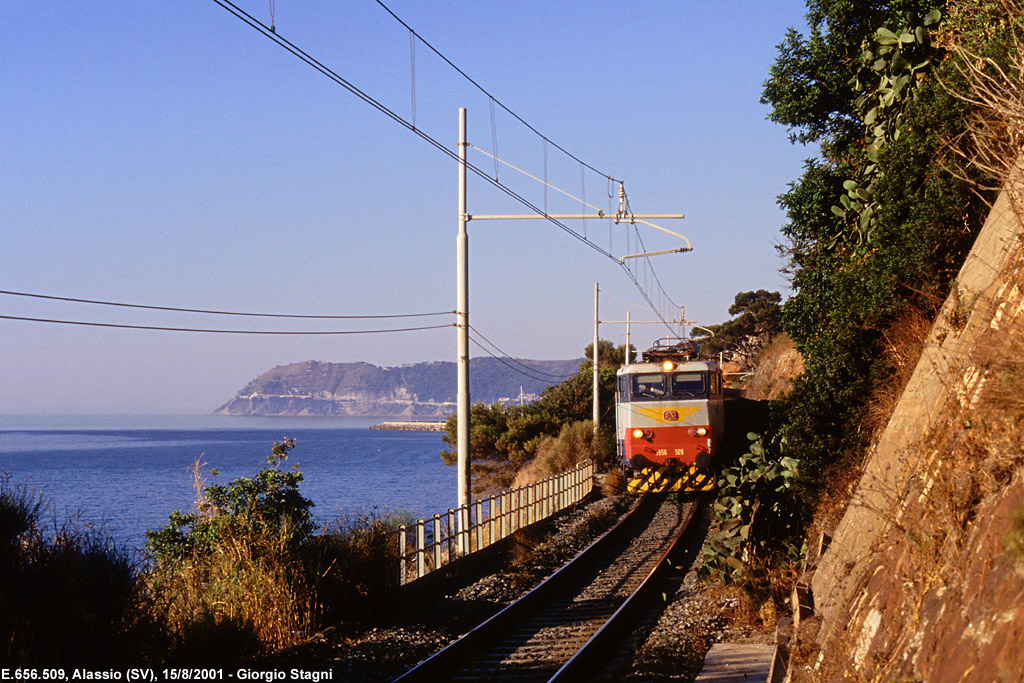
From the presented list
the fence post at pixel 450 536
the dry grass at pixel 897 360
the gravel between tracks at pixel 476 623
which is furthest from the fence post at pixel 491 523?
the dry grass at pixel 897 360

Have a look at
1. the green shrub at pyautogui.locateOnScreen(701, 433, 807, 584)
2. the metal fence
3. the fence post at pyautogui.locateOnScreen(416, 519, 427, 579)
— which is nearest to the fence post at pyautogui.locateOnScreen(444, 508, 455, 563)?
the metal fence

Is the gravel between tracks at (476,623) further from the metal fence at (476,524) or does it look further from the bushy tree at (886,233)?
the bushy tree at (886,233)

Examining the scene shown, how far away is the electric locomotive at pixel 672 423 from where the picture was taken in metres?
24.4

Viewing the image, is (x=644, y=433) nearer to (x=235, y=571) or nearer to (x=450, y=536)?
(x=450, y=536)

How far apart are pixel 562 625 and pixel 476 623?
4.01 ft

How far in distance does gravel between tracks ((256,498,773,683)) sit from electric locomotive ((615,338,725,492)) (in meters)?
8.96

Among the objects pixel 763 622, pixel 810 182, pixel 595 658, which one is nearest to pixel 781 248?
pixel 810 182

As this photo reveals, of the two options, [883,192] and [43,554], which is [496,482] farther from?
[43,554]

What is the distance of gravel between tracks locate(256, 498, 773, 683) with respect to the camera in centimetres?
975

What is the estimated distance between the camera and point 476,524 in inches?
675

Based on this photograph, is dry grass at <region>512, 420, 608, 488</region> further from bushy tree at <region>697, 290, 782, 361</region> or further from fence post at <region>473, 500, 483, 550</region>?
bushy tree at <region>697, 290, 782, 361</region>

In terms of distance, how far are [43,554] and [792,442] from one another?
9799mm

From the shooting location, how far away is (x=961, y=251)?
→ 11211mm

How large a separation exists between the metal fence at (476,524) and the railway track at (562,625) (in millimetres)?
2010
